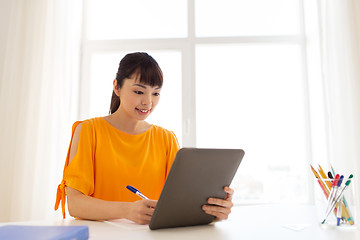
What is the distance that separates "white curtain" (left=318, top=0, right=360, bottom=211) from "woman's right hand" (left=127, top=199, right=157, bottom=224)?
5.69 ft

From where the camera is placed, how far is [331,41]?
2305 millimetres

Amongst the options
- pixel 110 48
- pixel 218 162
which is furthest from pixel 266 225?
pixel 110 48

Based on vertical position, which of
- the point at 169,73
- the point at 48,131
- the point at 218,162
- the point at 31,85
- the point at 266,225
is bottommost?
the point at 266,225

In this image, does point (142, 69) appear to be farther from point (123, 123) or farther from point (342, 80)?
point (342, 80)

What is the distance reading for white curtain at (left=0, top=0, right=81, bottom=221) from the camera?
7.29 feet

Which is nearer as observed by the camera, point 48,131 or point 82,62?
point 48,131

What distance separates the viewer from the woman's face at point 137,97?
1.26 m

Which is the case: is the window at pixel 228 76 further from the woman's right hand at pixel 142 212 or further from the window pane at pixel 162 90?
the woman's right hand at pixel 142 212

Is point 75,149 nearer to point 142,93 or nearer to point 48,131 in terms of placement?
point 142,93

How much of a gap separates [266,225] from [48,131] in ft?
6.42

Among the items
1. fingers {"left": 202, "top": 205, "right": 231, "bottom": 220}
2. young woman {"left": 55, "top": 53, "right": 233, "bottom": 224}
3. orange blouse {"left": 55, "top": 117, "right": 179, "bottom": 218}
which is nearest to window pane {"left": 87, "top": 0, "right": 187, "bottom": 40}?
young woman {"left": 55, "top": 53, "right": 233, "bottom": 224}

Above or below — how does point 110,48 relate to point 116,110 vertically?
above

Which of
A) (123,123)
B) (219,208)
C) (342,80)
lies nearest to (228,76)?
(342,80)

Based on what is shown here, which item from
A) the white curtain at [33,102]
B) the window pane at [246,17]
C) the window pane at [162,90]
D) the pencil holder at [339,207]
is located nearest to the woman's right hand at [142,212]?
the pencil holder at [339,207]
